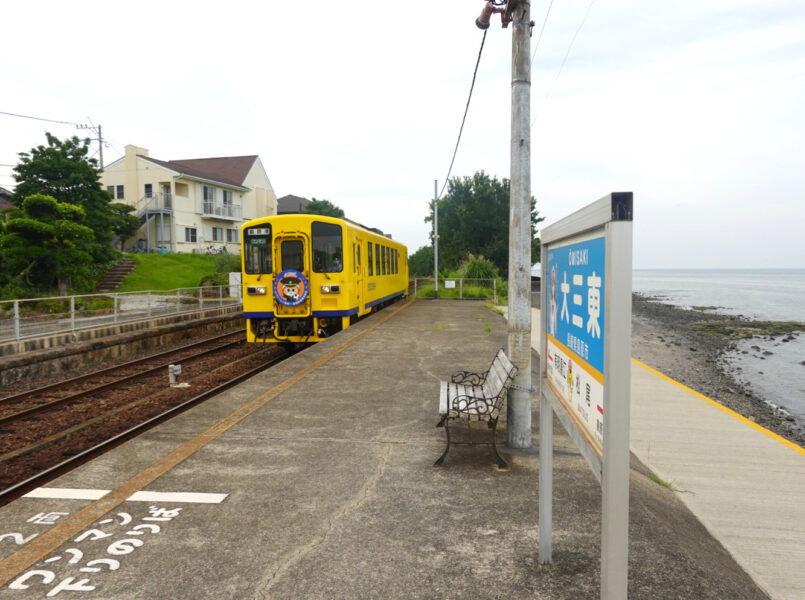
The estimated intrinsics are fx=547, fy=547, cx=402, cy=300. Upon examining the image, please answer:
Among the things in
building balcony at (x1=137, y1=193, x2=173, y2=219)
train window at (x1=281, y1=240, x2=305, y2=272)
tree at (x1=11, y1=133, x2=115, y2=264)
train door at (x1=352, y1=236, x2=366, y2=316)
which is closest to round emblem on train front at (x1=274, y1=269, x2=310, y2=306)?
train window at (x1=281, y1=240, x2=305, y2=272)

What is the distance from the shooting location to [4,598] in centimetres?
298

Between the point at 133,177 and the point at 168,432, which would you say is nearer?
the point at 168,432

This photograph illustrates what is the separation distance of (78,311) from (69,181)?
1597cm

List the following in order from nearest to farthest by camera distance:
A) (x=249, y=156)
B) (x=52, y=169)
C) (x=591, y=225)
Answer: (x=591, y=225)
(x=52, y=169)
(x=249, y=156)

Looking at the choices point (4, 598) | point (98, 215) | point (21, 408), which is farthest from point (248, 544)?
point (98, 215)

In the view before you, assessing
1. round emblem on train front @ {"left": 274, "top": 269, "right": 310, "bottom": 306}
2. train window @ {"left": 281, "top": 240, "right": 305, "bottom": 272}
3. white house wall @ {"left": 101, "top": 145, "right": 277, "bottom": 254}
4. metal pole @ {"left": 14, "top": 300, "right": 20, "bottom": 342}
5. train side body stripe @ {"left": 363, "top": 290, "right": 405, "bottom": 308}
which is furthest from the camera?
white house wall @ {"left": 101, "top": 145, "right": 277, "bottom": 254}

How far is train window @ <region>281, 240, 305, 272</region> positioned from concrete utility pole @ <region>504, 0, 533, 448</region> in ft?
25.8

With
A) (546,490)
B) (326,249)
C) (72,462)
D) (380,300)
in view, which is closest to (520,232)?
(546,490)

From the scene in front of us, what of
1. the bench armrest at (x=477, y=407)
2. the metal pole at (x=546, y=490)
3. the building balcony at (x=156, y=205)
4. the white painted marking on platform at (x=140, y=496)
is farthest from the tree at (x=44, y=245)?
the metal pole at (x=546, y=490)

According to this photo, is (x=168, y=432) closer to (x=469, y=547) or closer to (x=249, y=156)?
(x=469, y=547)

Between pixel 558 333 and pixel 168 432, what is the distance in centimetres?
450

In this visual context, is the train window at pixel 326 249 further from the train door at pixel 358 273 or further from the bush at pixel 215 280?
the bush at pixel 215 280

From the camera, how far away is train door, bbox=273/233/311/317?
12.3 m

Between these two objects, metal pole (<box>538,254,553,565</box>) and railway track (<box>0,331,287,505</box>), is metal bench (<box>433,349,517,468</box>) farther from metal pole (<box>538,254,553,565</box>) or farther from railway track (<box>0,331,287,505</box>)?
railway track (<box>0,331,287,505</box>)
